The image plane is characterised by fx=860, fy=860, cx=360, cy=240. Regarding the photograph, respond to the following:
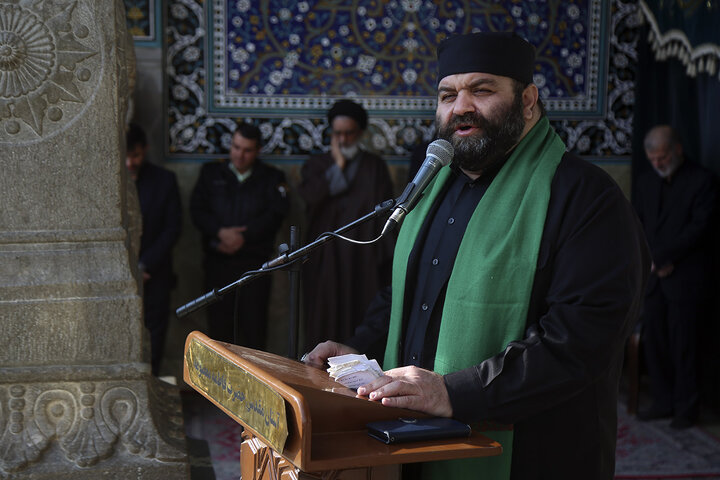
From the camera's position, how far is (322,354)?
208 centimetres

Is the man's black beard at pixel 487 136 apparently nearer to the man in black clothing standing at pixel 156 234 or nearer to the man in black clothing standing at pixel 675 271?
the man in black clothing standing at pixel 675 271

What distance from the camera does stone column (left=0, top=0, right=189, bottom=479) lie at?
234 cm

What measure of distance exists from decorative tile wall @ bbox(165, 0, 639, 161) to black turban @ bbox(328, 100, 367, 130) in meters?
0.32

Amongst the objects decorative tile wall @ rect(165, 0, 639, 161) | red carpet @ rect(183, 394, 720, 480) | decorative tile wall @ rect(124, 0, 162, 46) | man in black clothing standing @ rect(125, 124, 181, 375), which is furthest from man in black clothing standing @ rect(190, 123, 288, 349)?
decorative tile wall @ rect(124, 0, 162, 46)

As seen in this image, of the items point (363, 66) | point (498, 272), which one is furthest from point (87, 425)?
point (363, 66)

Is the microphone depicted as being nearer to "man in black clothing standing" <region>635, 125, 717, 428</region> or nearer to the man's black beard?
the man's black beard

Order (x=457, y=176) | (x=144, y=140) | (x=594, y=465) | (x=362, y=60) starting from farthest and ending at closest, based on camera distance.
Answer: (x=362, y=60), (x=144, y=140), (x=457, y=176), (x=594, y=465)

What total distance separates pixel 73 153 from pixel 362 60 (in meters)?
3.57

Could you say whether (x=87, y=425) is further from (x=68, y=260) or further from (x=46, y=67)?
(x=46, y=67)

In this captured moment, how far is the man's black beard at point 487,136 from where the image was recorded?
2062mm

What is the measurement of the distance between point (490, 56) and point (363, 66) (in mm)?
3695

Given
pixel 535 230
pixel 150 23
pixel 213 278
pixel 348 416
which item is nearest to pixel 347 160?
pixel 213 278

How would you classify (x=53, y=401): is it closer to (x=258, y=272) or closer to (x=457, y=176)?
(x=258, y=272)

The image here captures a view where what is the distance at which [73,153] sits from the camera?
238 cm
